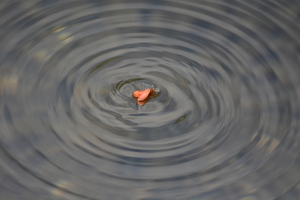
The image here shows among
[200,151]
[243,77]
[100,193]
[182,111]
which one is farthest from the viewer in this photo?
[243,77]

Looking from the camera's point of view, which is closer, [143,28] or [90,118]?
[90,118]

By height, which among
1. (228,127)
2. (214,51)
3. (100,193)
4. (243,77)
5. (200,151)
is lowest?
(100,193)

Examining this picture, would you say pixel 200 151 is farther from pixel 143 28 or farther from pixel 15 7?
pixel 15 7

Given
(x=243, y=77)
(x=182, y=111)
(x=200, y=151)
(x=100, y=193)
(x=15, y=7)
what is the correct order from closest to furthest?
(x=100, y=193) → (x=200, y=151) → (x=182, y=111) → (x=243, y=77) → (x=15, y=7)

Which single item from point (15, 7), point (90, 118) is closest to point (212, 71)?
point (90, 118)

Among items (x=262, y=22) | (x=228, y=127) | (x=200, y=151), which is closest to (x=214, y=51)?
(x=262, y=22)

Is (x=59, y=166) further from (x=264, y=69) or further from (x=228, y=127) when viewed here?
(x=264, y=69)

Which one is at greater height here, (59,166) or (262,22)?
(262,22)
